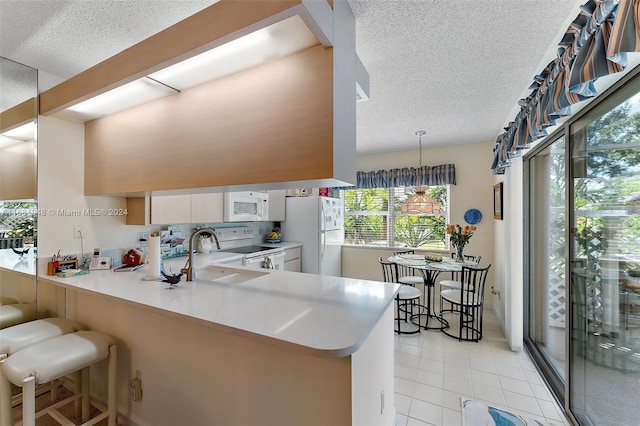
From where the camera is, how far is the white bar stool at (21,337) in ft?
4.69

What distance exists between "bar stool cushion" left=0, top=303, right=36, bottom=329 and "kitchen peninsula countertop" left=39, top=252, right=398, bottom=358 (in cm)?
37

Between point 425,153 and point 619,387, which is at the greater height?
point 425,153

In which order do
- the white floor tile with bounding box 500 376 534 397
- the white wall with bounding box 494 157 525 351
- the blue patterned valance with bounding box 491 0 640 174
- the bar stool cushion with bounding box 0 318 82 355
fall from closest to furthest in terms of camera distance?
the blue patterned valance with bounding box 491 0 640 174, the bar stool cushion with bounding box 0 318 82 355, the white floor tile with bounding box 500 376 534 397, the white wall with bounding box 494 157 525 351

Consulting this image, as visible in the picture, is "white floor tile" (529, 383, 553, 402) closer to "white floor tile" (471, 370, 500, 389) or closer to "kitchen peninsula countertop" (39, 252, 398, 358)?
"white floor tile" (471, 370, 500, 389)

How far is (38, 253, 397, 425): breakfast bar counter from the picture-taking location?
1106 mm

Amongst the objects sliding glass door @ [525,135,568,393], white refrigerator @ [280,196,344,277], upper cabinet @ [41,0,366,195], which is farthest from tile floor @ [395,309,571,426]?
upper cabinet @ [41,0,366,195]

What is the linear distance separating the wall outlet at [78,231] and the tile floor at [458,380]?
9.21ft

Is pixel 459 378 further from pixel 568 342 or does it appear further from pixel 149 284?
pixel 149 284

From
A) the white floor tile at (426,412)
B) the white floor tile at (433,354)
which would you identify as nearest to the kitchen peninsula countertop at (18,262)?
the white floor tile at (426,412)

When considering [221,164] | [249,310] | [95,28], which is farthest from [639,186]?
[95,28]

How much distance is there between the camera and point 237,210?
3465 mm

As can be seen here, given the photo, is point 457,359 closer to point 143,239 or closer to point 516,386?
point 516,386

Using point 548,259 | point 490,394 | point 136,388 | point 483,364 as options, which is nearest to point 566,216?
point 548,259

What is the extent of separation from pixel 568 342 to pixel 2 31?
4028 mm
